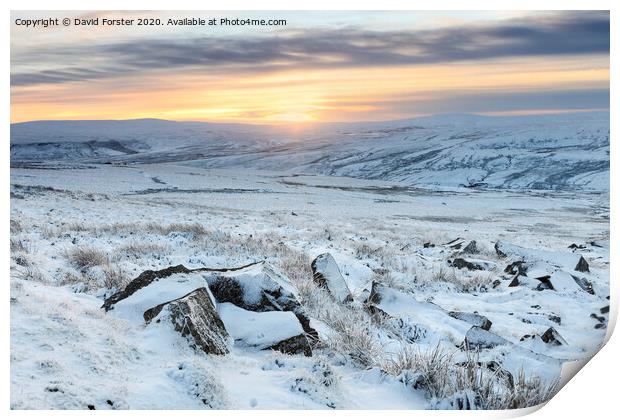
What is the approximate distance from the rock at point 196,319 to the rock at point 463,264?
3141 mm

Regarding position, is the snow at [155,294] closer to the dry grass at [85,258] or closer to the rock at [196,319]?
the rock at [196,319]

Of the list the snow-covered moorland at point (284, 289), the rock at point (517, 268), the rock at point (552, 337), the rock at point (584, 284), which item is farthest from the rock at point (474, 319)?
Result: the rock at point (517, 268)

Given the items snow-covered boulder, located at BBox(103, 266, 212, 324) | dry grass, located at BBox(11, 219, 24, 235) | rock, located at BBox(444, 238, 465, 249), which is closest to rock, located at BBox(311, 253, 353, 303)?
snow-covered boulder, located at BBox(103, 266, 212, 324)

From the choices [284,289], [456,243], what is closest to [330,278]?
[284,289]

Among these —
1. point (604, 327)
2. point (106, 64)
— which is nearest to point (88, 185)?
point (106, 64)

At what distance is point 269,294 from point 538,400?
81.8 inches

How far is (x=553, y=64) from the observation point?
201 inches

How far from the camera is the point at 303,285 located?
5.30 metres

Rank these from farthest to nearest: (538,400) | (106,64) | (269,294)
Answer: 1. (106,64)
2. (269,294)
3. (538,400)

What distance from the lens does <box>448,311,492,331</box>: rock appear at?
5213mm

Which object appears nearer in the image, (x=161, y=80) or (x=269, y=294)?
(x=269, y=294)

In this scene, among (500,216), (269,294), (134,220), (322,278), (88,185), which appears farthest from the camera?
(500,216)

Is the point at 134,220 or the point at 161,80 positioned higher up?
the point at 161,80

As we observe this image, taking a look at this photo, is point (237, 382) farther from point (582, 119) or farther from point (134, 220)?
point (582, 119)
